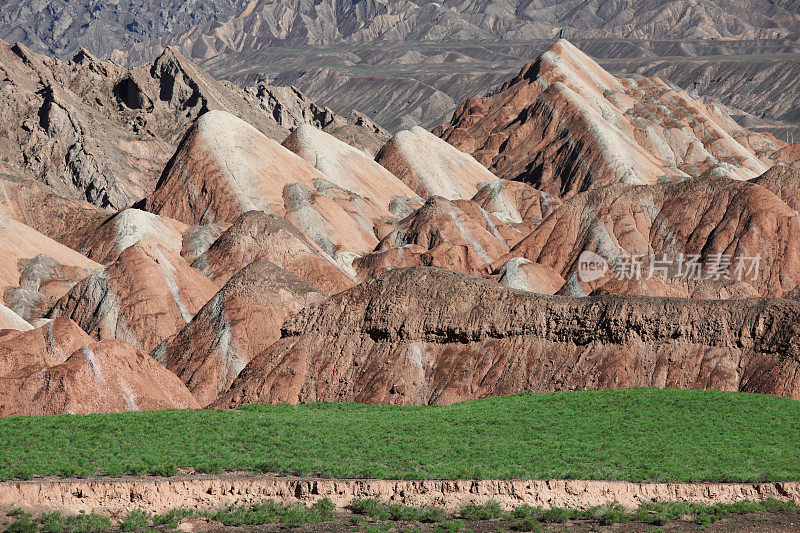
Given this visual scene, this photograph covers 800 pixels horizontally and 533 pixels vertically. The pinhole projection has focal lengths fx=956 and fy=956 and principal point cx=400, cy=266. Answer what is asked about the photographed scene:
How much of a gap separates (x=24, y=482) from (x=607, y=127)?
119206mm

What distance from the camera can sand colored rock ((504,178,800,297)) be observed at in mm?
79688

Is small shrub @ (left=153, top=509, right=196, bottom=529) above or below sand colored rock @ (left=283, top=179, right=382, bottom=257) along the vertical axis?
below

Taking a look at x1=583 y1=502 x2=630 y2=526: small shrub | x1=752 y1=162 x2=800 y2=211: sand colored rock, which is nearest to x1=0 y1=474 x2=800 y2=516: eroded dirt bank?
x1=583 y1=502 x2=630 y2=526: small shrub

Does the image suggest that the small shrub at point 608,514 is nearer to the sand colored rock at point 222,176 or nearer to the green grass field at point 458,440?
the green grass field at point 458,440

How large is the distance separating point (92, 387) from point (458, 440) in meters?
18.0

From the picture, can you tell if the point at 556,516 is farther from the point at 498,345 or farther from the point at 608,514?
the point at 498,345

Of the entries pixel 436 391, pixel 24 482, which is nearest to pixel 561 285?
pixel 436 391

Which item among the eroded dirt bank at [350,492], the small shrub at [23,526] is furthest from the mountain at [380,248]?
the small shrub at [23,526]

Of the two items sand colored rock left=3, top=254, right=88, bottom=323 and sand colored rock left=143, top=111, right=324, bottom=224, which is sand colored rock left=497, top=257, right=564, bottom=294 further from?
sand colored rock left=3, top=254, right=88, bottom=323

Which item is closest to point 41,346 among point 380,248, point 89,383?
point 89,383

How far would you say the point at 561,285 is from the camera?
77438 millimetres

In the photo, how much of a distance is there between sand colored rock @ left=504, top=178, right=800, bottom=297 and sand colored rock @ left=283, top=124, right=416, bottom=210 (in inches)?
1040

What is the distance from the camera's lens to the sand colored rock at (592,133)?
Answer: 423ft

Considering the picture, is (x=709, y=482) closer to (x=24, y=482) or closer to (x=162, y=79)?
(x=24, y=482)
